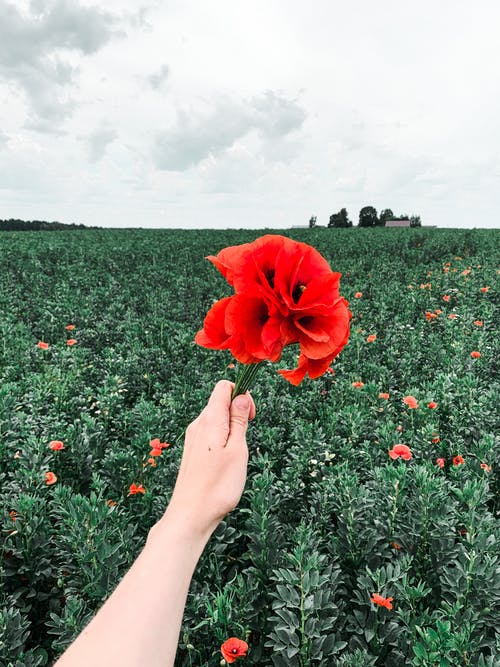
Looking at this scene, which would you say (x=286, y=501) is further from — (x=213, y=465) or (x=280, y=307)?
(x=280, y=307)

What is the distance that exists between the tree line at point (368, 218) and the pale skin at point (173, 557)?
55024mm

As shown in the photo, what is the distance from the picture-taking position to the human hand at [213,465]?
108 cm

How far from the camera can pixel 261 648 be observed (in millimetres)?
2025

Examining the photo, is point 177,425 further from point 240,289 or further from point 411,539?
point 240,289

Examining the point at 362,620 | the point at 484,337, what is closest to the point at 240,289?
the point at 362,620

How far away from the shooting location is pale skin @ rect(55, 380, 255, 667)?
819mm

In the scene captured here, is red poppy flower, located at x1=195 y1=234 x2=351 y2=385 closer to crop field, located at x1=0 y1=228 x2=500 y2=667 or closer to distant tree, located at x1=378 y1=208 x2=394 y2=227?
crop field, located at x1=0 y1=228 x2=500 y2=667

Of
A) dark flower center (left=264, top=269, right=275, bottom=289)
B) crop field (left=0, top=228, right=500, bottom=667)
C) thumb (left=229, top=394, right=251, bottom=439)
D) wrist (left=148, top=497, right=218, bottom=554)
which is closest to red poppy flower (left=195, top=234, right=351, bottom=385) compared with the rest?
dark flower center (left=264, top=269, right=275, bottom=289)

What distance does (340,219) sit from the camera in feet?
192

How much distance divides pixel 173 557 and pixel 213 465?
27 cm

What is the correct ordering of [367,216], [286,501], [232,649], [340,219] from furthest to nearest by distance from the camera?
[367,216], [340,219], [286,501], [232,649]

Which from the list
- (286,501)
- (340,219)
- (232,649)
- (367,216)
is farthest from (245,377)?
(367,216)

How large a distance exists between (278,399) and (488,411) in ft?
5.59

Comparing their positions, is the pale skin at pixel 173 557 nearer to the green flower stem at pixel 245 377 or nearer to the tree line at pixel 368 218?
the green flower stem at pixel 245 377
